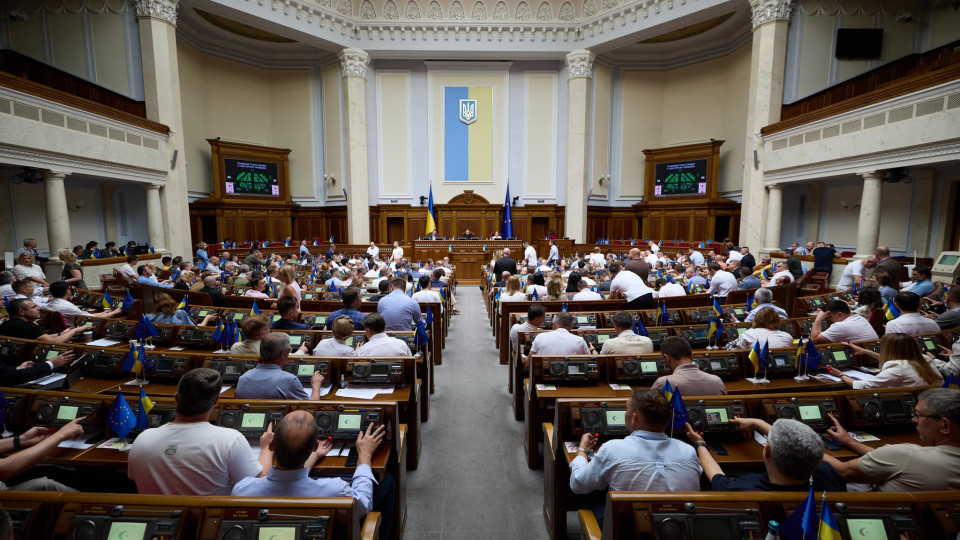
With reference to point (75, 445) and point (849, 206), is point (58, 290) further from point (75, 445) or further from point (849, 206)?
point (849, 206)

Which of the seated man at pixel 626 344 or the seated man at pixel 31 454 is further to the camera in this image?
the seated man at pixel 626 344

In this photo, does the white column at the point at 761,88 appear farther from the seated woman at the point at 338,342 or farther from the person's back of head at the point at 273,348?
the person's back of head at the point at 273,348

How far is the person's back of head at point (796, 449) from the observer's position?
1.90m

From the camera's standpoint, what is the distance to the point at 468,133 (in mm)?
18391

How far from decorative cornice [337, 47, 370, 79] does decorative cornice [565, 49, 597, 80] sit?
26.0 feet

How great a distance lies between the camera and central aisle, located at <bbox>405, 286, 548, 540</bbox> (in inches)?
129

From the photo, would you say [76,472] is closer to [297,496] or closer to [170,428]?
[170,428]

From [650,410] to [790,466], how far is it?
0.60 m

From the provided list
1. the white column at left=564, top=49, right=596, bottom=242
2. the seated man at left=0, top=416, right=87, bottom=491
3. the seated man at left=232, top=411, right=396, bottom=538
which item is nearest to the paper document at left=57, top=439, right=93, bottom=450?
the seated man at left=0, top=416, right=87, bottom=491

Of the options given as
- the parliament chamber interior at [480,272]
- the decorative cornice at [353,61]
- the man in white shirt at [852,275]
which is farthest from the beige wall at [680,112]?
the decorative cornice at [353,61]

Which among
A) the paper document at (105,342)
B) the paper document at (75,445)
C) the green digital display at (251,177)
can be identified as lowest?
the paper document at (75,445)

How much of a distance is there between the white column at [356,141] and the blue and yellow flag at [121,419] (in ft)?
50.0

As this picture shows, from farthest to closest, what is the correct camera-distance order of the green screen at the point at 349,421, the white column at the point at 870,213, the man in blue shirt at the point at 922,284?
1. the white column at the point at 870,213
2. the man in blue shirt at the point at 922,284
3. the green screen at the point at 349,421

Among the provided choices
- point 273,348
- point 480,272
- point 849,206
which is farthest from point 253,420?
point 849,206
